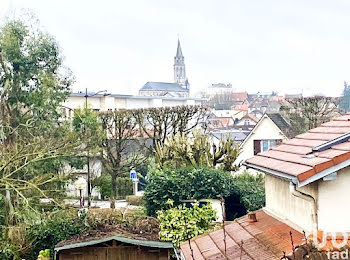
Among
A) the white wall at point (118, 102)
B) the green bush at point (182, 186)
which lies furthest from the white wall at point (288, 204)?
the white wall at point (118, 102)

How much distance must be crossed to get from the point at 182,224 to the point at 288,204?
23.7 ft

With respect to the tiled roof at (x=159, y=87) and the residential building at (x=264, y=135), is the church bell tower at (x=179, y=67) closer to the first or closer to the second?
the tiled roof at (x=159, y=87)

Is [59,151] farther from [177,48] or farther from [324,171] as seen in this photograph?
[177,48]

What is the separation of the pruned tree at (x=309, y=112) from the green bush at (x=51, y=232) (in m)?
21.6

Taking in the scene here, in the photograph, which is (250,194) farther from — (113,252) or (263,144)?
(263,144)

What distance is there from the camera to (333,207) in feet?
21.6

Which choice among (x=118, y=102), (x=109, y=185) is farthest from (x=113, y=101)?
(x=109, y=185)

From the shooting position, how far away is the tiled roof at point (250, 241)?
712 cm

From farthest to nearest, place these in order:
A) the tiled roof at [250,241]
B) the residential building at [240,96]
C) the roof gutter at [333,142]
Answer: the residential building at [240,96] → the roof gutter at [333,142] → the tiled roof at [250,241]

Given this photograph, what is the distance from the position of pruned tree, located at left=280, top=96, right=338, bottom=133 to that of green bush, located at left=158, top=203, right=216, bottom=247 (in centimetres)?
2202

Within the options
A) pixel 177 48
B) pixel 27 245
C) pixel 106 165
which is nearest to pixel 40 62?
pixel 106 165

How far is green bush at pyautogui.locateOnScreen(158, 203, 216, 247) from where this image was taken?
596 inches

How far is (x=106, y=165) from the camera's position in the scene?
3453cm

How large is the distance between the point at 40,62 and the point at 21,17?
2.46 meters
